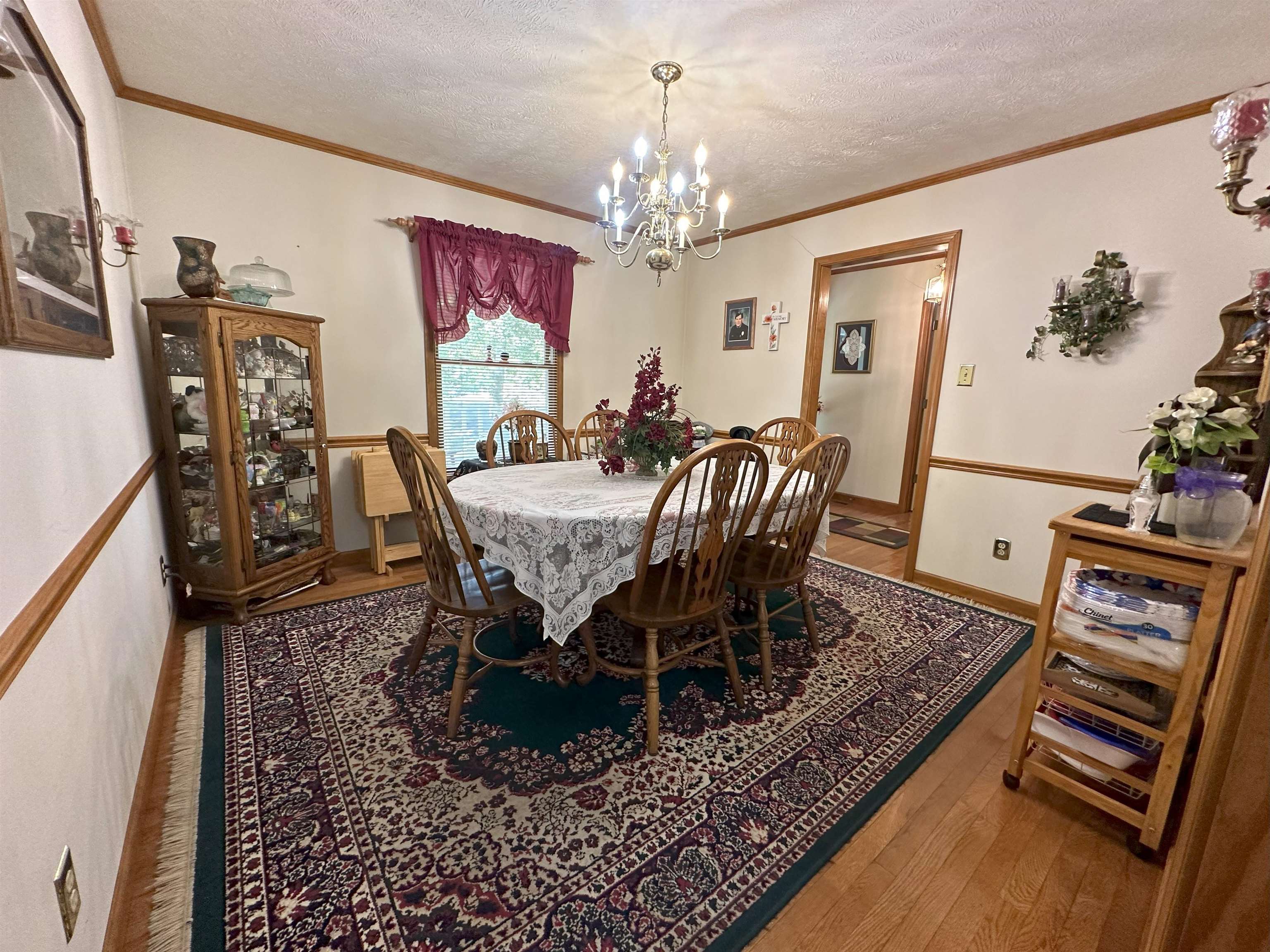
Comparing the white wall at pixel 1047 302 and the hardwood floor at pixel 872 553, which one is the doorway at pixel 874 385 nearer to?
the hardwood floor at pixel 872 553

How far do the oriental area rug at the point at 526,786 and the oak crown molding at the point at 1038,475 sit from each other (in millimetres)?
851

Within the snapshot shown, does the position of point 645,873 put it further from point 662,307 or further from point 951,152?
point 662,307

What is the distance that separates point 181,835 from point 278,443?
1.78m

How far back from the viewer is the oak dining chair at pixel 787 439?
2.84m

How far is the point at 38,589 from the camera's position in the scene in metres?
0.85

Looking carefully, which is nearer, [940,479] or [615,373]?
[940,479]

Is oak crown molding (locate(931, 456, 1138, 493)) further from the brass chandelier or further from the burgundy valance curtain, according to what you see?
the burgundy valance curtain

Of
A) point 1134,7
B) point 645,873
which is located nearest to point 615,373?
point 1134,7

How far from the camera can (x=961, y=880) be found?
1240 millimetres

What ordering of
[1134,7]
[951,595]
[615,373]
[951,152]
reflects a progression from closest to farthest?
[1134,7], [951,152], [951,595], [615,373]

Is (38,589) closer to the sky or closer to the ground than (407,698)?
closer to the sky

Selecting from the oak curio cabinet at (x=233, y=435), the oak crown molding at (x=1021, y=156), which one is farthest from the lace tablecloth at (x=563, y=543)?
the oak crown molding at (x=1021, y=156)

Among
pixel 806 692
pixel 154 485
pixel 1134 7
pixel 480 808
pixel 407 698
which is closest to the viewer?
pixel 480 808

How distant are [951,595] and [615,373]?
2806mm
